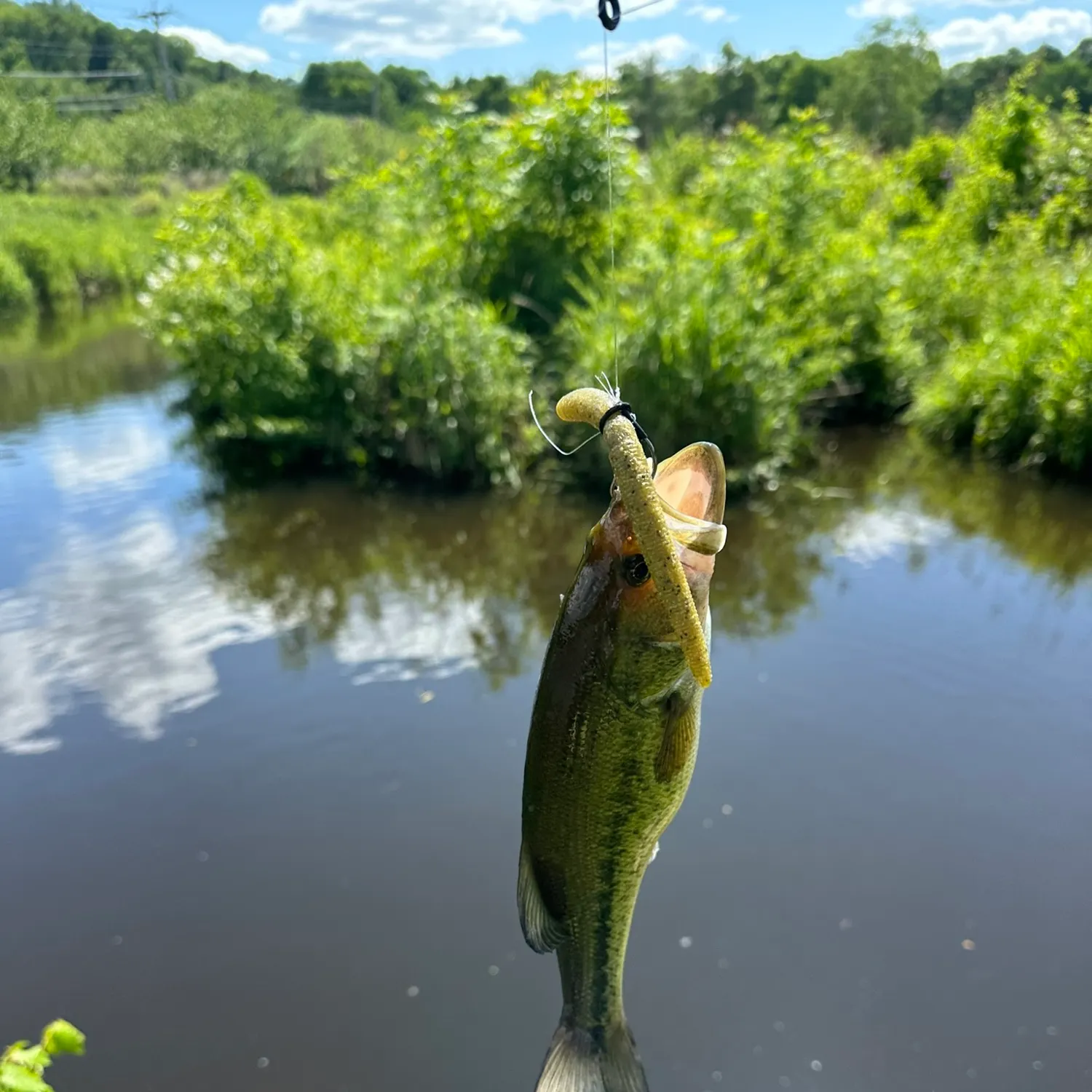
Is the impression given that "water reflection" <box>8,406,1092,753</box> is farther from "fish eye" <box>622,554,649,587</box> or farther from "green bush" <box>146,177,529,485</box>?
"fish eye" <box>622,554,649,587</box>

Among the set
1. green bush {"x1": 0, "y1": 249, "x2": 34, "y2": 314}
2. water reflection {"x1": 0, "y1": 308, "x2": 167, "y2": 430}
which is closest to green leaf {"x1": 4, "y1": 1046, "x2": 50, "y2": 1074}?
water reflection {"x1": 0, "y1": 308, "x2": 167, "y2": 430}

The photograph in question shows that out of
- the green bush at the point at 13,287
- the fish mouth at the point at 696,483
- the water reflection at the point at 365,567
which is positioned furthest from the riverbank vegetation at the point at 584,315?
the green bush at the point at 13,287

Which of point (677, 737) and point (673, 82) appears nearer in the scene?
point (677, 737)

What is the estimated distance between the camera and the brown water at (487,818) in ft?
13.2

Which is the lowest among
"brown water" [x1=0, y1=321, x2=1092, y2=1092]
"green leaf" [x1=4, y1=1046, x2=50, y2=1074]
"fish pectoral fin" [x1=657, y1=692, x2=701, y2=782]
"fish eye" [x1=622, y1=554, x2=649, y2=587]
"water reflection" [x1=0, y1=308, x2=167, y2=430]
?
"brown water" [x1=0, y1=321, x2=1092, y2=1092]

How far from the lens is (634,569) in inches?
53.5

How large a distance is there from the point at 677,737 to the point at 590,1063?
2.43 feet

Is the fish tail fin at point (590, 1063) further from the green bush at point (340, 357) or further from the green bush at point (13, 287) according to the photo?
the green bush at point (13, 287)

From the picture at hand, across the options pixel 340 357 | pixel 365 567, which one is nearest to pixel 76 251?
pixel 340 357

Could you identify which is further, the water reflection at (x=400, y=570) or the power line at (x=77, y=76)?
the power line at (x=77, y=76)

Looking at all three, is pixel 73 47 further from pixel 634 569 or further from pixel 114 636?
pixel 634 569

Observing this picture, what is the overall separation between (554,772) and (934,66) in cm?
4476

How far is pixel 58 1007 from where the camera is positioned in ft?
13.8

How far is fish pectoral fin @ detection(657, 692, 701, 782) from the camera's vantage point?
1.43 m
